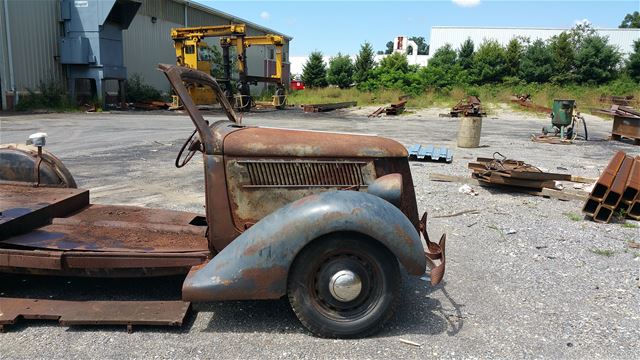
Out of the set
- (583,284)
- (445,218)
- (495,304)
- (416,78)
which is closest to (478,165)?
(445,218)

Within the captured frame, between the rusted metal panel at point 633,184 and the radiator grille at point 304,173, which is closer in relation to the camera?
the radiator grille at point 304,173

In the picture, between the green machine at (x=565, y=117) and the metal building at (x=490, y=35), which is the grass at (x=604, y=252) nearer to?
the green machine at (x=565, y=117)

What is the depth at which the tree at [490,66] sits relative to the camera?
4078 centimetres

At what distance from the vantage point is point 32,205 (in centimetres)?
399

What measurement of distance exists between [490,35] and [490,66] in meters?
10.2

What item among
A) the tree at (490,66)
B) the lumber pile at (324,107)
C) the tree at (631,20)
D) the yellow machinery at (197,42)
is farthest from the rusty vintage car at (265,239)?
the tree at (631,20)

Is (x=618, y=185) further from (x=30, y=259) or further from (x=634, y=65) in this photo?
(x=634, y=65)

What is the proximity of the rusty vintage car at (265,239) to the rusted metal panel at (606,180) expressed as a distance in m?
3.43

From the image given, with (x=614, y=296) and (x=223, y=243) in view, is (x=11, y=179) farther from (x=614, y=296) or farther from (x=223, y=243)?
(x=614, y=296)

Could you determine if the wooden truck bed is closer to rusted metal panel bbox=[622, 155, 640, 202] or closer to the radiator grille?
the radiator grille

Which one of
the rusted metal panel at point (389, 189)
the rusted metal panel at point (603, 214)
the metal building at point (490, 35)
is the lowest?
the rusted metal panel at point (603, 214)

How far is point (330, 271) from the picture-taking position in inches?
125

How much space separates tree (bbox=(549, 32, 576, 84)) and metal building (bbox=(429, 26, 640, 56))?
31.2 feet

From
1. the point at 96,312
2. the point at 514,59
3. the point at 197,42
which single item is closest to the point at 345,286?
the point at 96,312
